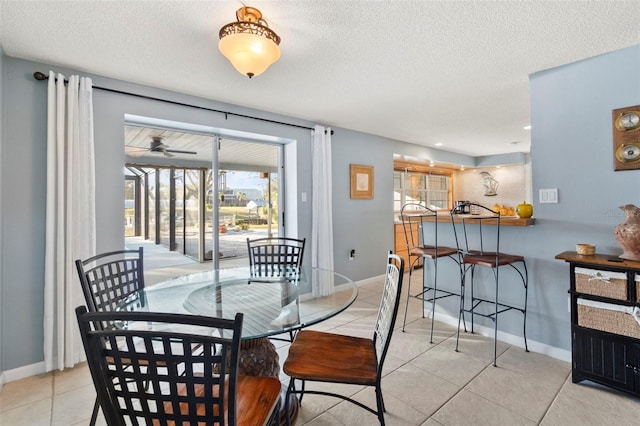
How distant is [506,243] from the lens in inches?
108

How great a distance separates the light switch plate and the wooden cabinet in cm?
53

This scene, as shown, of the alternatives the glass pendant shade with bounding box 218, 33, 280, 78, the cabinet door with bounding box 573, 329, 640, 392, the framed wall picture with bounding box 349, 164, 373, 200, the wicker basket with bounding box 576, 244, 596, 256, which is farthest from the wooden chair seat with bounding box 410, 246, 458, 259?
the glass pendant shade with bounding box 218, 33, 280, 78

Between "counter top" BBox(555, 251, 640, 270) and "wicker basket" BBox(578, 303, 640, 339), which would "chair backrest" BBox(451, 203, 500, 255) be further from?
"wicker basket" BBox(578, 303, 640, 339)

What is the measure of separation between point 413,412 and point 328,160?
9.98ft

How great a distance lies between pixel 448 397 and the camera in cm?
195

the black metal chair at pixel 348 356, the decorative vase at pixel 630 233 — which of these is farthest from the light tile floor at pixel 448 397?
the decorative vase at pixel 630 233

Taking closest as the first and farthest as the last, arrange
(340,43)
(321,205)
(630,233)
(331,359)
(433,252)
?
(331,359) < (630,233) < (340,43) < (433,252) < (321,205)

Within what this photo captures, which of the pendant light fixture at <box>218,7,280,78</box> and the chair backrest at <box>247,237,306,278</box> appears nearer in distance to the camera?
the pendant light fixture at <box>218,7,280,78</box>

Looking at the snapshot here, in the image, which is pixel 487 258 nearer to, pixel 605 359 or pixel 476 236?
pixel 476 236

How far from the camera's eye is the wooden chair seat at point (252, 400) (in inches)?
44.3

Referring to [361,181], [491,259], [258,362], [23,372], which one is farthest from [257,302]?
[361,181]

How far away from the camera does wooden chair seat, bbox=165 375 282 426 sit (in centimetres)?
→ 113

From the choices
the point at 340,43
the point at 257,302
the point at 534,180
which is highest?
the point at 340,43

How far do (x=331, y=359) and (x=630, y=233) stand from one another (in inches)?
80.5
